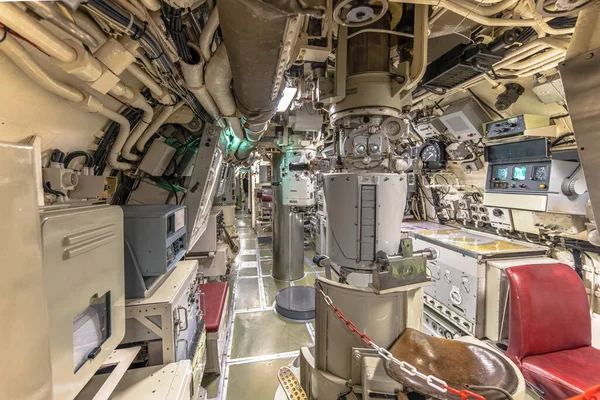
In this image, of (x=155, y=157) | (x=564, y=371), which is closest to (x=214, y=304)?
(x=155, y=157)

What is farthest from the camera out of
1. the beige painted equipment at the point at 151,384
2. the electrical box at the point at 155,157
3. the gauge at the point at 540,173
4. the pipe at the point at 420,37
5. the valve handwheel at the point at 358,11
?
the gauge at the point at 540,173

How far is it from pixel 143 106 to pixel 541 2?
2257 mm

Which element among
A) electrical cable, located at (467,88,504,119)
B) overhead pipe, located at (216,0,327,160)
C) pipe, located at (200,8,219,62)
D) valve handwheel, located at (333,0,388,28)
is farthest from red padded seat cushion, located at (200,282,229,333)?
electrical cable, located at (467,88,504,119)

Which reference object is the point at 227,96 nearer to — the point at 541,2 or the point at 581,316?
the point at 541,2

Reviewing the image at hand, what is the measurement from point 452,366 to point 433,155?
352 centimetres

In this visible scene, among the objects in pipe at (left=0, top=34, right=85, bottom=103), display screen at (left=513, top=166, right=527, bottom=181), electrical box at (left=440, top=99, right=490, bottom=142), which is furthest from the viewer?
electrical box at (left=440, top=99, right=490, bottom=142)

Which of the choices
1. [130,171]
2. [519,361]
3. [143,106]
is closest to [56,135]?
[143,106]

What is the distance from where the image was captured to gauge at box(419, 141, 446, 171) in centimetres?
409

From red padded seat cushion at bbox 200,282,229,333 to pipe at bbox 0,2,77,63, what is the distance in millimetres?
2487

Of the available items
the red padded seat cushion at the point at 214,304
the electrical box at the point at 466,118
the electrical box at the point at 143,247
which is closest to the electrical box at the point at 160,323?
the electrical box at the point at 143,247

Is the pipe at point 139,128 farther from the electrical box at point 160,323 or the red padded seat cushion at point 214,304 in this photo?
the red padded seat cushion at point 214,304

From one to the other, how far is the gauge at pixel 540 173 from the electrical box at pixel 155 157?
4.23 metres

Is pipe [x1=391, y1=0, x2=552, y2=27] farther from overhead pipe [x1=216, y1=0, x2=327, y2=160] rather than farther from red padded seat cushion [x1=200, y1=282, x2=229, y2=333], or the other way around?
red padded seat cushion [x1=200, y1=282, x2=229, y2=333]

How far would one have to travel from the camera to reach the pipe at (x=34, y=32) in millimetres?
776
